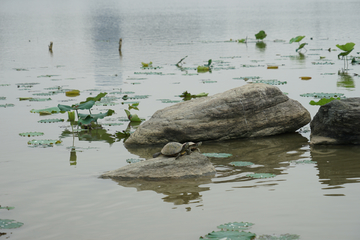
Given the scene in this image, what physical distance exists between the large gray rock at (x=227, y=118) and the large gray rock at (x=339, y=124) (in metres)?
0.81

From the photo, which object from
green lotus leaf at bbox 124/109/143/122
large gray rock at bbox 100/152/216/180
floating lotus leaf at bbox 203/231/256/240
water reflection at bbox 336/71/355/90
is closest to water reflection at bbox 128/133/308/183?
large gray rock at bbox 100/152/216/180

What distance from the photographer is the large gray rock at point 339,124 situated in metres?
6.80

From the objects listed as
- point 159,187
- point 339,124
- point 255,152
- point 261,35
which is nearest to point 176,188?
point 159,187

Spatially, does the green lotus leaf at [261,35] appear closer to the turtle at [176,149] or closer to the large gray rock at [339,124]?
the large gray rock at [339,124]

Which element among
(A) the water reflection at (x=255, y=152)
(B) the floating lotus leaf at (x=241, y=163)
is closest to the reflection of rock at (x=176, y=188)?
(A) the water reflection at (x=255, y=152)

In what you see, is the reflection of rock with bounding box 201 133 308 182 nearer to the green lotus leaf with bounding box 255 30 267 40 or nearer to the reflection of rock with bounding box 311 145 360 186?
the reflection of rock with bounding box 311 145 360 186

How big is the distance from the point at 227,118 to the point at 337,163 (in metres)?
2.17

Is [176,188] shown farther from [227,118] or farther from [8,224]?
[227,118]

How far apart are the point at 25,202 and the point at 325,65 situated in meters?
15.2

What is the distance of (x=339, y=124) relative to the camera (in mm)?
6891

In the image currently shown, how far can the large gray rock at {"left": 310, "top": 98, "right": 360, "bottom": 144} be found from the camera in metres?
6.80

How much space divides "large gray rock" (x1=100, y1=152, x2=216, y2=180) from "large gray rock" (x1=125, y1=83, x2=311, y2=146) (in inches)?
65.0

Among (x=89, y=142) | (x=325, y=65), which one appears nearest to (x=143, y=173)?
(x=89, y=142)

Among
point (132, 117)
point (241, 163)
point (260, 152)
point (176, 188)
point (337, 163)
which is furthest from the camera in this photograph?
point (132, 117)
